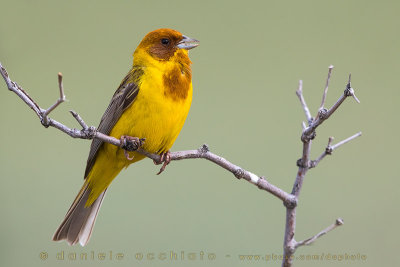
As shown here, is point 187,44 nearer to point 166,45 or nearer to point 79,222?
point 166,45

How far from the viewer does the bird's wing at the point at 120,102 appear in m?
3.41

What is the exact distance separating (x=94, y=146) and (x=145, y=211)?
1130 millimetres

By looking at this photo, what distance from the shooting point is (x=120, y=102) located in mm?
3445

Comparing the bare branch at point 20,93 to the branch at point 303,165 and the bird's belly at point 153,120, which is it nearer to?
the bird's belly at point 153,120

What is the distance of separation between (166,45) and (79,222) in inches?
51.6

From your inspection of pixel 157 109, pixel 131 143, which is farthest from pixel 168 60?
pixel 131 143

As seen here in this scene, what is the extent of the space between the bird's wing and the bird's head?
0.58ft

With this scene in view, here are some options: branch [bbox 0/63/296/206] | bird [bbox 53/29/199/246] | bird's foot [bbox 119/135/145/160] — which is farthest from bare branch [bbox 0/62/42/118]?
bird [bbox 53/29/199/246]

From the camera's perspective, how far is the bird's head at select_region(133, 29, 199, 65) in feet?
11.7

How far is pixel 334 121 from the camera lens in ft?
19.6

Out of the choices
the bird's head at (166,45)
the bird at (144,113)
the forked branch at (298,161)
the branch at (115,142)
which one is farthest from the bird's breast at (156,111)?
the forked branch at (298,161)

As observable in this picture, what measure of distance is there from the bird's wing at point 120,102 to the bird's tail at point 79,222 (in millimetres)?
415

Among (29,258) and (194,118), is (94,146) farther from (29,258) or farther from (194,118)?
(194,118)

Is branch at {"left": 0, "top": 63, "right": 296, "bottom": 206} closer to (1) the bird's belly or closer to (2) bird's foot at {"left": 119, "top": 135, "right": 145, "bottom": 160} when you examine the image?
(2) bird's foot at {"left": 119, "top": 135, "right": 145, "bottom": 160}
